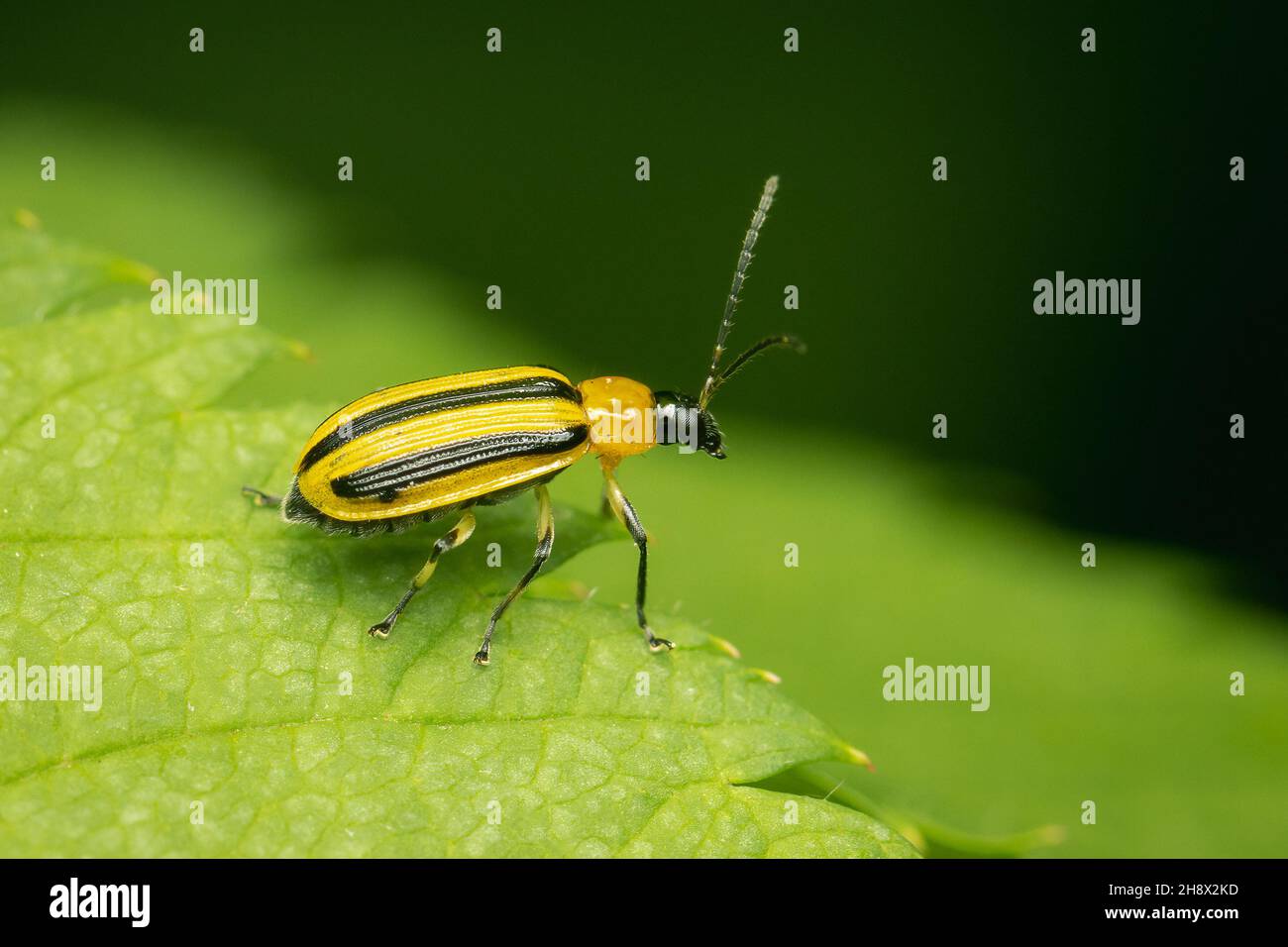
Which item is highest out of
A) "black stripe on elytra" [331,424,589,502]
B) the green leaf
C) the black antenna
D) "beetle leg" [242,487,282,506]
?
the black antenna

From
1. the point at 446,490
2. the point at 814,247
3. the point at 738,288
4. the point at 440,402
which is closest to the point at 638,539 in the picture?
the point at 446,490

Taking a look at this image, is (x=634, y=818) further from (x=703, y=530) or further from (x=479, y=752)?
(x=703, y=530)

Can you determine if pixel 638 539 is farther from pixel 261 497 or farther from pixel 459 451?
pixel 261 497

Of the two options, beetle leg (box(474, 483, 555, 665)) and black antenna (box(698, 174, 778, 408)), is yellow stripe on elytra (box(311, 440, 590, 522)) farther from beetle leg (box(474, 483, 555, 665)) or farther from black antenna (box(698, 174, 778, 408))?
black antenna (box(698, 174, 778, 408))

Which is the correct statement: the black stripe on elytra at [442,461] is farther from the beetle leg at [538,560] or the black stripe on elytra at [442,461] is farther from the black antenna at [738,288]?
Answer: the black antenna at [738,288]

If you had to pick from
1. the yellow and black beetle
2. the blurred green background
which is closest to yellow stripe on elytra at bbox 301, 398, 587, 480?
the yellow and black beetle

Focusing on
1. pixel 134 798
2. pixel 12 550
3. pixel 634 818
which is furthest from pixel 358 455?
pixel 634 818

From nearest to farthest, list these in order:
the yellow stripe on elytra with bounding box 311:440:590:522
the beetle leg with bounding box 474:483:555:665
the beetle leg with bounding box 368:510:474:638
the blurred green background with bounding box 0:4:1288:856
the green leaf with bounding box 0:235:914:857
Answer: the green leaf with bounding box 0:235:914:857, the beetle leg with bounding box 474:483:555:665, the beetle leg with bounding box 368:510:474:638, the yellow stripe on elytra with bounding box 311:440:590:522, the blurred green background with bounding box 0:4:1288:856
